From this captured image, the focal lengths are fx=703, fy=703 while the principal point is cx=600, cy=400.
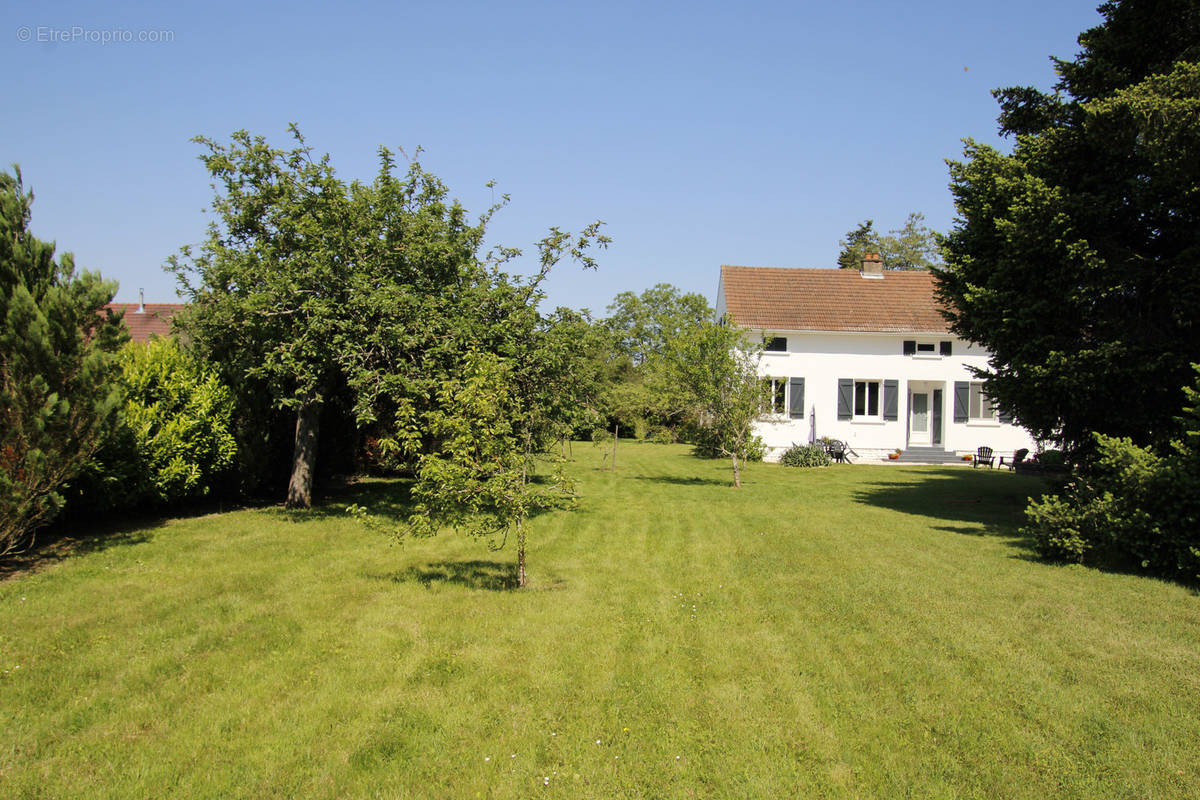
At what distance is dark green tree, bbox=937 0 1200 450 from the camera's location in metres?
10.2

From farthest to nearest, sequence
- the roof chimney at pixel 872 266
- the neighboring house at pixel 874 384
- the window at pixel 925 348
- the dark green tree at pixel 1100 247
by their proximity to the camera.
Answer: the roof chimney at pixel 872 266 < the window at pixel 925 348 < the neighboring house at pixel 874 384 < the dark green tree at pixel 1100 247

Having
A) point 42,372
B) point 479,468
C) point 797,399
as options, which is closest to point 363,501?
point 42,372

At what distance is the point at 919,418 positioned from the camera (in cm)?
2823

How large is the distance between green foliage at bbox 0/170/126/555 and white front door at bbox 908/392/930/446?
26.7 metres

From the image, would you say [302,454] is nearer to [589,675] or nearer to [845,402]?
[589,675]

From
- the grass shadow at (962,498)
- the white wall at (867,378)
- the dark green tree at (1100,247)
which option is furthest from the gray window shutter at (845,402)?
the dark green tree at (1100,247)

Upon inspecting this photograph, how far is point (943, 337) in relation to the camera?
27.5 metres

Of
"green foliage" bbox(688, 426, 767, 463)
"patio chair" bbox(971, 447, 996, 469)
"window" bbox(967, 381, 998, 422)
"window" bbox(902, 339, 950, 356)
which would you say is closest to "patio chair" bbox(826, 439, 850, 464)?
"patio chair" bbox(971, 447, 996, 469)

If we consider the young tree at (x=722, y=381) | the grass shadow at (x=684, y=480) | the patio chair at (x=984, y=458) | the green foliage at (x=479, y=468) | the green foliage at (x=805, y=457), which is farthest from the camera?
the patio chair at (x=984, y=458)

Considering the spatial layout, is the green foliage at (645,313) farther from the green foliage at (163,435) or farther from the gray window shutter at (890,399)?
the green foliage at (163,435)

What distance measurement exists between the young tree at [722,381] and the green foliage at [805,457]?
252 inches

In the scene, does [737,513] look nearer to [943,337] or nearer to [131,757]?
[131,757]

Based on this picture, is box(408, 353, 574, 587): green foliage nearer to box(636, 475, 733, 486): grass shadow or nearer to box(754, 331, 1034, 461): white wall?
box(636, 475, 733, 486): grass shadow

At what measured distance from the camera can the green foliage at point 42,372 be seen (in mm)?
7602
